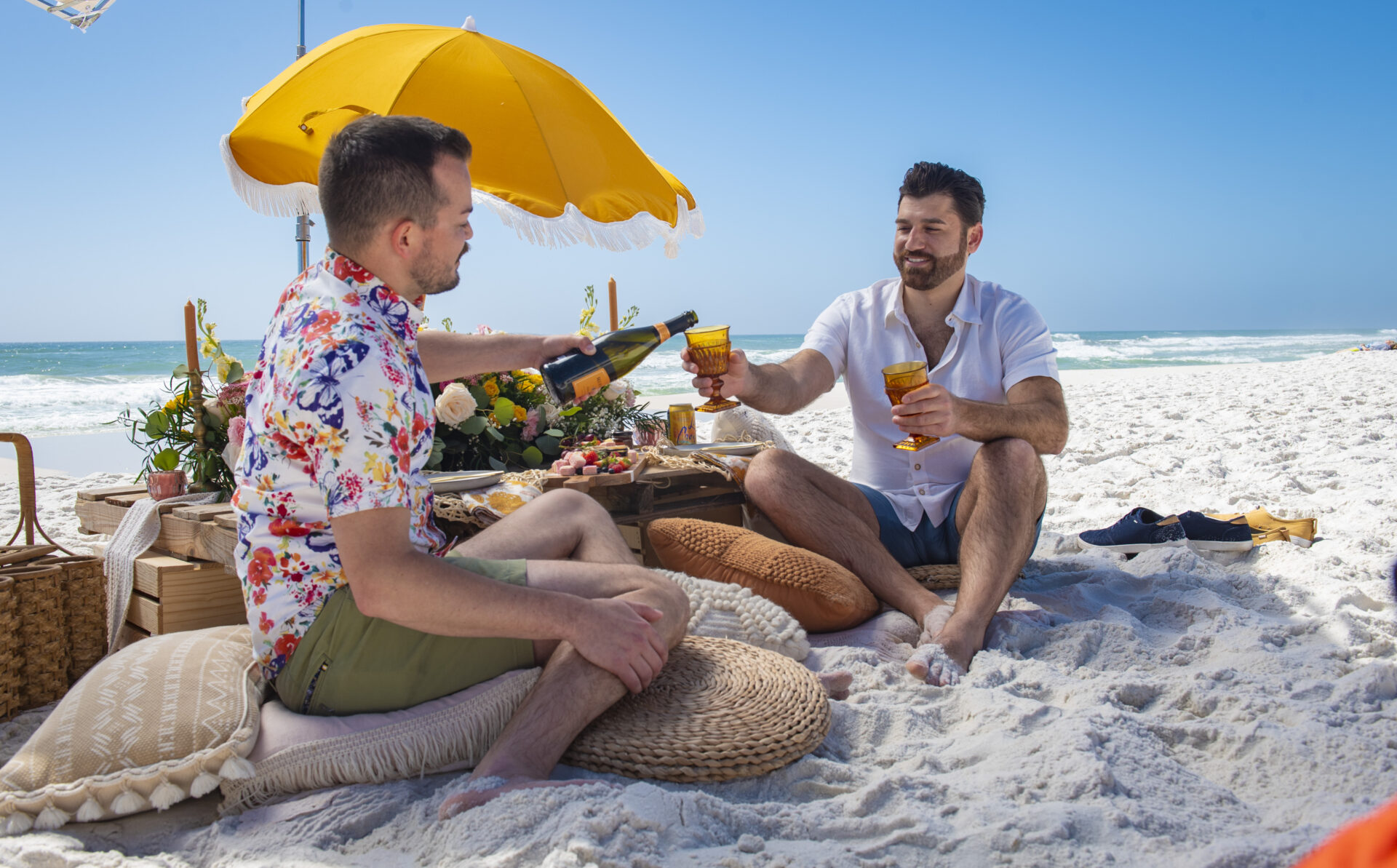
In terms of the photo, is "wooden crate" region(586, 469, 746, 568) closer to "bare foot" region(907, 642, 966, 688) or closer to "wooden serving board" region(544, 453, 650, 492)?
"wooden serving board" region(544, 453, 650, 492)

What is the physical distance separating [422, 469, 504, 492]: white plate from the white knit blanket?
3.04ft

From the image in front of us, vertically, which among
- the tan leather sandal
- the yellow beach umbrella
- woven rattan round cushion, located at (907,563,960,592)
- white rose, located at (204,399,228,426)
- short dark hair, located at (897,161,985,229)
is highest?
the yellow beach umbrella

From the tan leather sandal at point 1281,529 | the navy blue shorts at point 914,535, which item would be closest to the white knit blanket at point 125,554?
the navy blue shorts at point 914,535

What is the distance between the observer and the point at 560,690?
2.01 meters

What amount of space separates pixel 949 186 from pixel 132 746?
3104 millimetres

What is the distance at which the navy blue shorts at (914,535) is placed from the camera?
3.50m

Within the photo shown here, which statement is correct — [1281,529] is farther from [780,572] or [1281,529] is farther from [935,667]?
[780,572]

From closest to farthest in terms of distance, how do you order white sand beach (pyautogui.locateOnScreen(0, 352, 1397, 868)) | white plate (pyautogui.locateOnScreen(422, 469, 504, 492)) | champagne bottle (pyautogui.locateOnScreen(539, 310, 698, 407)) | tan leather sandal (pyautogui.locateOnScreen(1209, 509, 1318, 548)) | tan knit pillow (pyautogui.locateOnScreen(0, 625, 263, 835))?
1. white sand beach (pyautogui.locateOnScreen(0, 352, 1397, 868))
2. tan knit pillow (pyautogui.locateOnScreen(0, 625, 263, 835))
3. champagne bottle (pyautogui.locateOnScreen(539, 310, 698, 407))
4. white plate (pyautogui.locateOnScreen(422, 469, 504, 492))
5. tan leather sandal (pyautogui.locateOnScreen(1209, 509, 1318, 548))

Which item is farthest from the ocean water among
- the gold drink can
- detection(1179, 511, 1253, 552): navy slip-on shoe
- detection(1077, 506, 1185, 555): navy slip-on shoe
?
detection(1179, 511, 1253, 552): navy slip-on shoe

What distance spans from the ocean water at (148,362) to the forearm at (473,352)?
14.5 ft

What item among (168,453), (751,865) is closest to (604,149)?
(168,453)

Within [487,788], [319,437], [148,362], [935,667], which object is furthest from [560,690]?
[148,362]

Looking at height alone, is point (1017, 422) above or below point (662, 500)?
above

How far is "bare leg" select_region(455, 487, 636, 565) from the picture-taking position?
239cm
